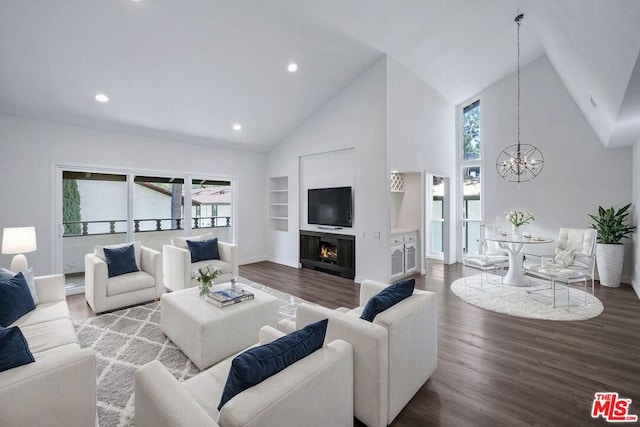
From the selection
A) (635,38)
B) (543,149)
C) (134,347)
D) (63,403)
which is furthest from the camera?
(543,149)

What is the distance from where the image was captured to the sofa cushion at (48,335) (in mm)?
2086

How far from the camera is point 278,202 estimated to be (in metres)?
7.48

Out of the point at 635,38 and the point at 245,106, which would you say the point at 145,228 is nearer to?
the point at 245,106

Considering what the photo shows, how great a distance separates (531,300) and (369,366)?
12.2 feet

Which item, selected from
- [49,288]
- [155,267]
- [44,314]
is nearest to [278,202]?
[155,267]

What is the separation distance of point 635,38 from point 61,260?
6997 millimetres

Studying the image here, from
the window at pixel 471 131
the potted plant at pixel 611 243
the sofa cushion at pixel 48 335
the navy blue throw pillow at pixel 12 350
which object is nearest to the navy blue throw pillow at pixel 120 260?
the sofa cushion at pixel 48 335

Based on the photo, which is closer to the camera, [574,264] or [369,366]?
[369,366]

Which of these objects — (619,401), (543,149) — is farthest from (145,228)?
(543,149)

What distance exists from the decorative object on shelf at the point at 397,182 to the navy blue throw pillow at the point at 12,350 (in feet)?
18.7

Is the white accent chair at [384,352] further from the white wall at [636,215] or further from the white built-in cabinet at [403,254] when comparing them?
the white wall at [636,215]

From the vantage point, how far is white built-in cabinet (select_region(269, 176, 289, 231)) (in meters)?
7.30

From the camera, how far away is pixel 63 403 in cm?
157

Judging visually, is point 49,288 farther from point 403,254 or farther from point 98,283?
point 403,254
